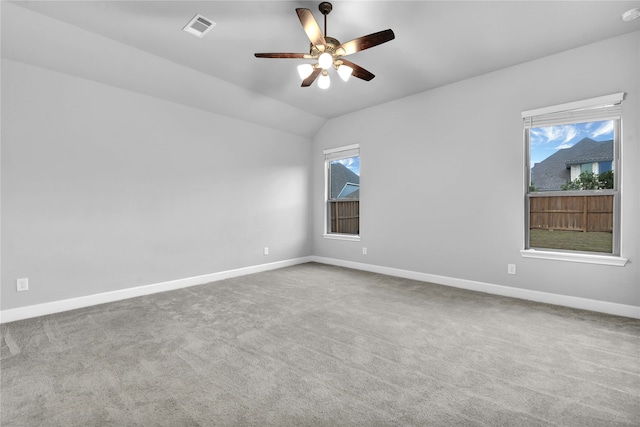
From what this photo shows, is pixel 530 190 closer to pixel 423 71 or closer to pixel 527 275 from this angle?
pixel 527 275

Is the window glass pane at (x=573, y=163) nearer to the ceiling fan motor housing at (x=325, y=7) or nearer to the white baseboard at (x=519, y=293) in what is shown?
the white baseboard at (x=519, y=293)

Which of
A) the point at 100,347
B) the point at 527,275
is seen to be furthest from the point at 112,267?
the point at 527,275

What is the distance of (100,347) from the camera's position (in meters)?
2.31

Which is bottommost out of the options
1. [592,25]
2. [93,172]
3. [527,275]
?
[527,275]

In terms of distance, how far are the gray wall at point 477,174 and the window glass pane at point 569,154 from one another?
210mm

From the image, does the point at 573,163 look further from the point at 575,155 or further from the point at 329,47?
the point at 329,47

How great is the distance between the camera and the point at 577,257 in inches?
123

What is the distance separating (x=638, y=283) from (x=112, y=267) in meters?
5.72

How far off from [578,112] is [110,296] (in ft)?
19.0

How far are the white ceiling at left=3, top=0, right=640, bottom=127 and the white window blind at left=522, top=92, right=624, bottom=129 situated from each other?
0.62 metres

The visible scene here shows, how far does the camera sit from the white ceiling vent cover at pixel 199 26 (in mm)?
2661

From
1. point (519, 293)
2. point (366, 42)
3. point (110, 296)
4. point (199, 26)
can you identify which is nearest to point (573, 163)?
point (519, 293)

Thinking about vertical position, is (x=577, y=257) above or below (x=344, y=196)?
below

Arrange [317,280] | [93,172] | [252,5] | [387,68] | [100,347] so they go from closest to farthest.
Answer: [100,347], [252,5], [93,172], [387,68], [317,280]
